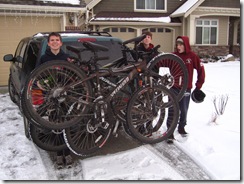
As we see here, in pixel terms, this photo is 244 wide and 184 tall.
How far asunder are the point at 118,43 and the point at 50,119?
1.98 meters

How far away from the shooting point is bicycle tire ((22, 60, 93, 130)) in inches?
131

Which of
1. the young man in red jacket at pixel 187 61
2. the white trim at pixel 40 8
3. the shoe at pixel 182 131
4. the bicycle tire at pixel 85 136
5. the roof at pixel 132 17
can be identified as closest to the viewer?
the bicycle tire at pixel 85 136

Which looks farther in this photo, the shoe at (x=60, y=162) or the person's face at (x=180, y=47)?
the person's face at (x=180, y=47)

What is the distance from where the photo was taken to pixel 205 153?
3994mm

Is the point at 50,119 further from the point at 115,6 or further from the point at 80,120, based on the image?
the point at 115,6

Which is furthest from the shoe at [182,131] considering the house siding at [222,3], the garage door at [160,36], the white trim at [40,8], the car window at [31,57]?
the house siding at [222,3]

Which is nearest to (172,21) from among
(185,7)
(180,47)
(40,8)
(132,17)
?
(185,7)

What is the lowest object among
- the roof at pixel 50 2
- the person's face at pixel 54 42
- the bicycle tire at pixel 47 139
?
the bicycle tire at pixel 47 139

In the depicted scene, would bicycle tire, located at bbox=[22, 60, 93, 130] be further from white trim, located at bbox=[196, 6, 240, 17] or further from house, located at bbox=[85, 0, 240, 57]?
white trim, located at bbox=[196, 6, 240, 17]

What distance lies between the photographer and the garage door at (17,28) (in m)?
9.60

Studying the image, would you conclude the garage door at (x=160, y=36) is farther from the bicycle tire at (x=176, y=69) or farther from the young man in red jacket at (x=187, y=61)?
the bicycle tire at (x=176, y=69)

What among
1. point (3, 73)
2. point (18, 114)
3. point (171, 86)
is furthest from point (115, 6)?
point (171, 86)

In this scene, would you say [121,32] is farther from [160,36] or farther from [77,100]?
[77,100]

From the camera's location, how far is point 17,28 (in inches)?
382
